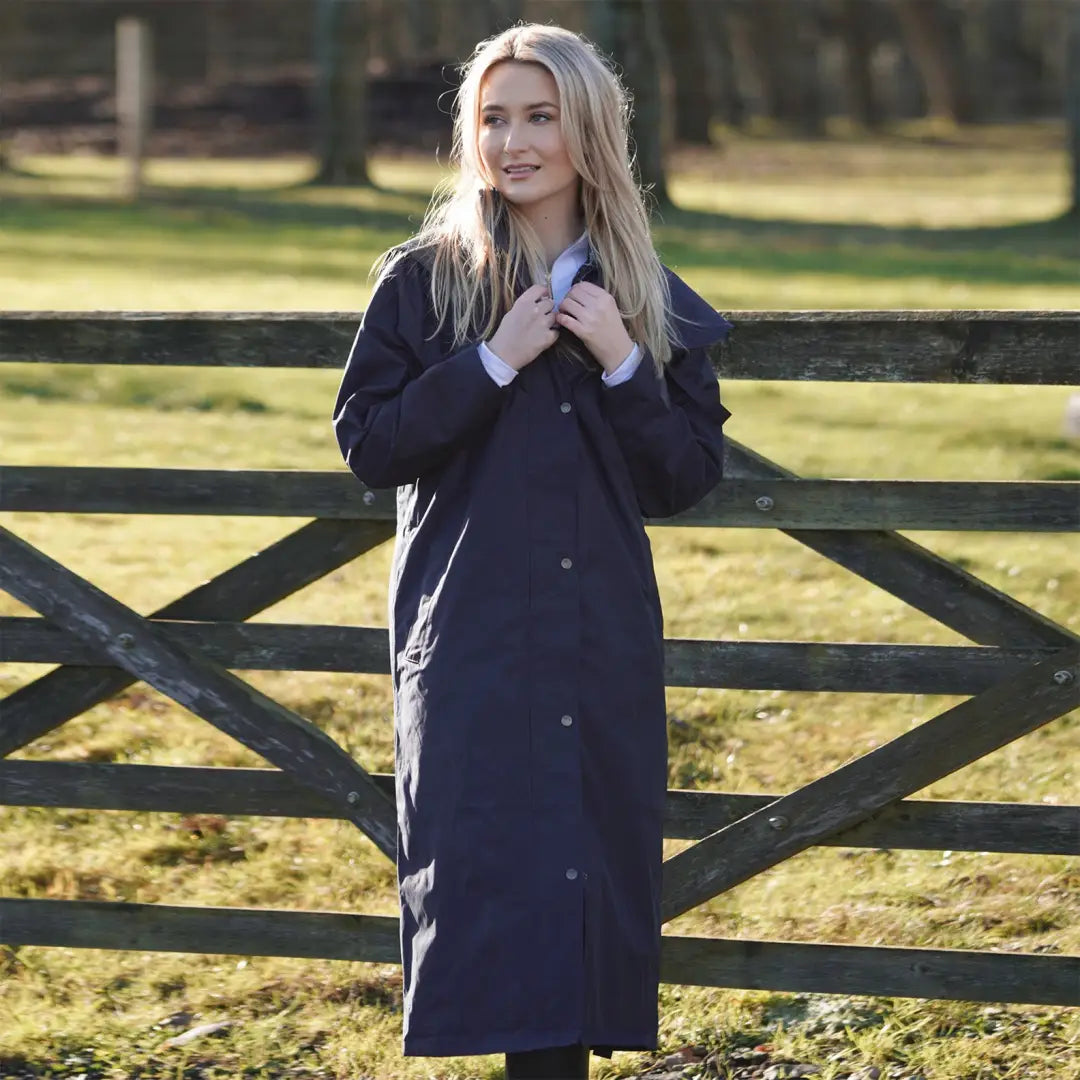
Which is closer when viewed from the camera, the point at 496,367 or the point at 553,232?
the point at 496,367

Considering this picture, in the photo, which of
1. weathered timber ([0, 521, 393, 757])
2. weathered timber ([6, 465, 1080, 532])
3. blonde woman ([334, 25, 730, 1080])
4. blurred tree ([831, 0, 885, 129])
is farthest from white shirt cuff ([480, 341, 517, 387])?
blurred tree ([831, 0, 885, 129])

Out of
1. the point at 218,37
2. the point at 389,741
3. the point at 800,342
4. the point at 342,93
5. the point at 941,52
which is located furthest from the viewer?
the point at 218,37

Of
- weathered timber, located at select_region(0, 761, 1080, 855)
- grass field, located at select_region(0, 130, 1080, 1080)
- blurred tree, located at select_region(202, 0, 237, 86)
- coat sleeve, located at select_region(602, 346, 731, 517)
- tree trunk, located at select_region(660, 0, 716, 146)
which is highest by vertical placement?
blurred tree, located at select_region(202, 0, 237, 86)

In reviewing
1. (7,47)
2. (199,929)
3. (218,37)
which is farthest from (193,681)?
(218,37)

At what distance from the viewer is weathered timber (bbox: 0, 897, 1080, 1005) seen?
3.98 meters

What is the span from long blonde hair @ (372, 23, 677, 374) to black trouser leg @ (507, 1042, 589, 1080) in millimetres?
1170

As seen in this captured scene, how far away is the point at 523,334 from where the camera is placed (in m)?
2.98

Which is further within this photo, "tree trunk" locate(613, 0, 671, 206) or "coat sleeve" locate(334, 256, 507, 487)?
"tree trunk" locate(613, 0, 671, 206)

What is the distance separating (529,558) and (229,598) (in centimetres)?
130

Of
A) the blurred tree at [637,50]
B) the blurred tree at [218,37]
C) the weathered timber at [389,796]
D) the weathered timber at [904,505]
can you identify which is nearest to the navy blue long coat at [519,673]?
the weathered timber at [904,505]

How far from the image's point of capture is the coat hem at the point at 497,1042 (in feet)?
9.84

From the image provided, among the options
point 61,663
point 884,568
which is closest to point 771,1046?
point 884,568

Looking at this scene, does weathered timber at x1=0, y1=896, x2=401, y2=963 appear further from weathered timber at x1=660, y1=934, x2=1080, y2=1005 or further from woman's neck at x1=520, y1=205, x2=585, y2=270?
woman's neck at x1=520, y1=205, x2=585, y2=270

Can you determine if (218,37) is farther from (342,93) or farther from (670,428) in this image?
(670,428)
